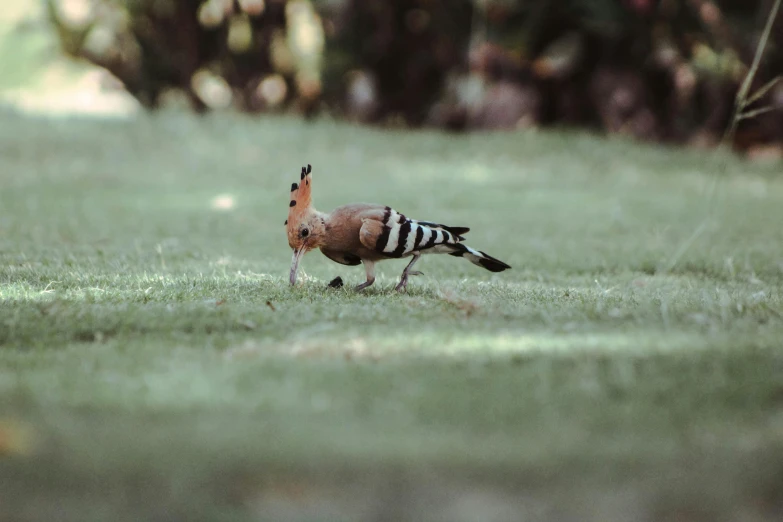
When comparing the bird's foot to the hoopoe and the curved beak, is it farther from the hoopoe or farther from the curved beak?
the curved beak

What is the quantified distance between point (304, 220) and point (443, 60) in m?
10.6

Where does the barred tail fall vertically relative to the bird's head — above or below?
below

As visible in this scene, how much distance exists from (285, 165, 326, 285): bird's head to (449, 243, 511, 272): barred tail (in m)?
0.60

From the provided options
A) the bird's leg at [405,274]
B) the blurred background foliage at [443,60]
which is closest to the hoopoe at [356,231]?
the bird's leg at [405,274]

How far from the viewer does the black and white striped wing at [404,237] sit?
393 cm

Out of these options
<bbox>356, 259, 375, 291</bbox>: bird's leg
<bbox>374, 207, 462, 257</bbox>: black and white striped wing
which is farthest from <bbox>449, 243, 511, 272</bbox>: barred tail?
<bbox>356, 259, 375, 291</bbox>: bird's leg

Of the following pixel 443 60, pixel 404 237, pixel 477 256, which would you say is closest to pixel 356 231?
pixel 404 237

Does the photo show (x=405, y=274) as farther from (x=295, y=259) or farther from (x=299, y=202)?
(x=299, y=202)

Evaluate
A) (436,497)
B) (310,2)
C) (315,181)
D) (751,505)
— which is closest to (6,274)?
(436,497)

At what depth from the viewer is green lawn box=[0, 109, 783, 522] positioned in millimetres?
2207

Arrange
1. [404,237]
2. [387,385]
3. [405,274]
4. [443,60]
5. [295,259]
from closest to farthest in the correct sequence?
[387,385], [404,237], [295,259], [405,274], [443,60]

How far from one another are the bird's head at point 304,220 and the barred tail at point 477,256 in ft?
1.95

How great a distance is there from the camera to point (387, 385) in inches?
110

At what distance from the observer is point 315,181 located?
9.80 metres
